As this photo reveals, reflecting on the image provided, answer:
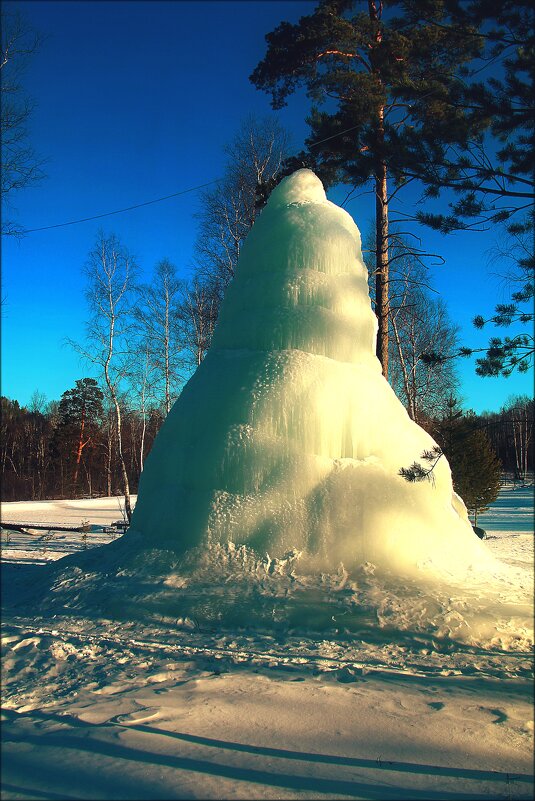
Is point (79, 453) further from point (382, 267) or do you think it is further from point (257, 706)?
point (257, 706)

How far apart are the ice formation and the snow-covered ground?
52 centimetres

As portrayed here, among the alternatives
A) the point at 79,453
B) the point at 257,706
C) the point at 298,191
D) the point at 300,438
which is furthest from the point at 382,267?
the point at 79,453

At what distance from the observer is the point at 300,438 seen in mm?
5516

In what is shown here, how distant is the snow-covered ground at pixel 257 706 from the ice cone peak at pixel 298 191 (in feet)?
14.1

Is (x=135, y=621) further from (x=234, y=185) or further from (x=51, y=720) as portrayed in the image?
(x=234, y=185)

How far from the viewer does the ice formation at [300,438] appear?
17.1 ft

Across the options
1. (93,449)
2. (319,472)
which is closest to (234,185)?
(319,472)

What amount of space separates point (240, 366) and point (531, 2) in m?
3.77

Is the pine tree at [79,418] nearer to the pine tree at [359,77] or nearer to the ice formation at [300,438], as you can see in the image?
the pine tree at [359,77]

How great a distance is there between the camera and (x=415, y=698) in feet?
10.4

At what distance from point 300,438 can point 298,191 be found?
3.13 m

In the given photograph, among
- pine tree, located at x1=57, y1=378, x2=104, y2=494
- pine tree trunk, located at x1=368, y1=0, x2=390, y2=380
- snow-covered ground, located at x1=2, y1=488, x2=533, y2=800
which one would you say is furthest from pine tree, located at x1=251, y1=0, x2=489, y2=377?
pine tree, located at x1=57, y1=378, x2=104, y2=494

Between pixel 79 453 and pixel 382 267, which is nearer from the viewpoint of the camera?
pixel 382 267

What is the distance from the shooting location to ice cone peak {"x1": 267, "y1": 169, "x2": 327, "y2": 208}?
668 cm
